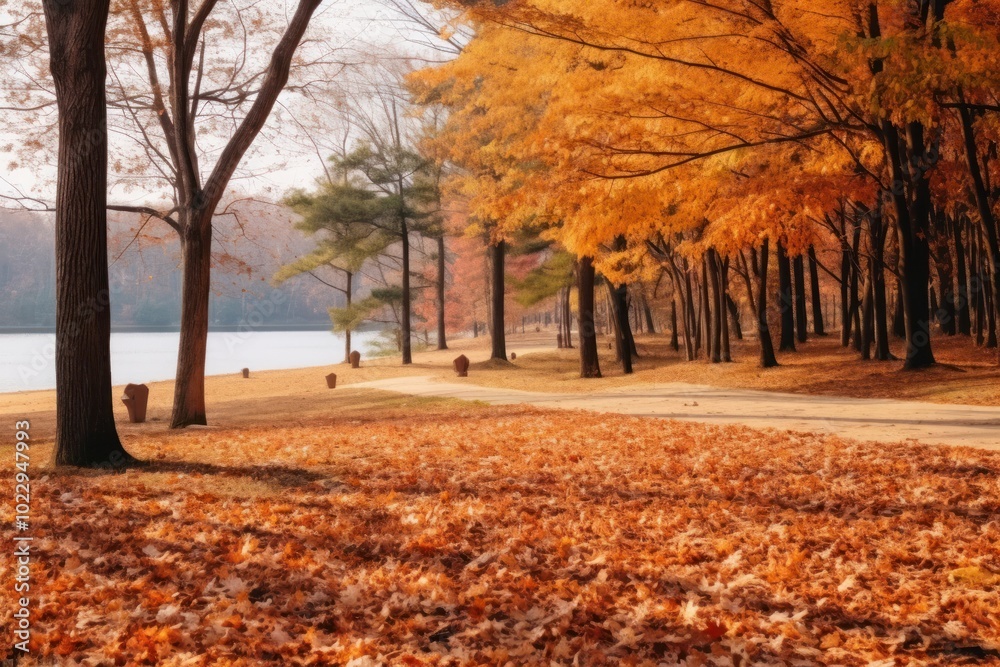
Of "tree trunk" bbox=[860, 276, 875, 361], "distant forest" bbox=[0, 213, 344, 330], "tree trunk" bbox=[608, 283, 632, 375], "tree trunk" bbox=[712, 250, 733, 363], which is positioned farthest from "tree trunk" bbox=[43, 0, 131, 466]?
"distant forest" bbox=[0, 213, 344, 330]

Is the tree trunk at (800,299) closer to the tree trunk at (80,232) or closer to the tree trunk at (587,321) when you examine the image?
the tree trunk at (587,321)

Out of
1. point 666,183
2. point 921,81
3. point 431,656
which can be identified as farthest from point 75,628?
point 666,183

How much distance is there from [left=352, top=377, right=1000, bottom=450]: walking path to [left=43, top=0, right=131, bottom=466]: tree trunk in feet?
24.2

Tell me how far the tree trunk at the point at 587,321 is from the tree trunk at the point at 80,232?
13840 mm

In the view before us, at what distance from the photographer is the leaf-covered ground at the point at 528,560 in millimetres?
3236

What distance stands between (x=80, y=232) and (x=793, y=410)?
367 inches

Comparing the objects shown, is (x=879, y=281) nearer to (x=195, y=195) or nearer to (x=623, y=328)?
(x=623, y=328)

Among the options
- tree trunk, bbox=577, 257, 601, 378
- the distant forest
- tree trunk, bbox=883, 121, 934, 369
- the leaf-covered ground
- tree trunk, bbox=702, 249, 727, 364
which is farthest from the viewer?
the distant forest

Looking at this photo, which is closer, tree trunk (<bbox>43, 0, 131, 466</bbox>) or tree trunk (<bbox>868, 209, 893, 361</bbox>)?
tree trunk (<bbox>43, 0, 131, 466</bbox>)

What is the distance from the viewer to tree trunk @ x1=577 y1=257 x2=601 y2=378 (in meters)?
19.5

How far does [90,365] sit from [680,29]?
821cm

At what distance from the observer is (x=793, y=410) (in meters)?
10.9

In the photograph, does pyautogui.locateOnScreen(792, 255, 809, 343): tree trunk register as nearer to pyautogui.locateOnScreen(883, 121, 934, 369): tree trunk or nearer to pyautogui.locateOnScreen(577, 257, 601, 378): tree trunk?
pyautogui.locateOnScreen(577, 257, 601, 378): tree trunk

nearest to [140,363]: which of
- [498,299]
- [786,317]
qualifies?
[498,299]
